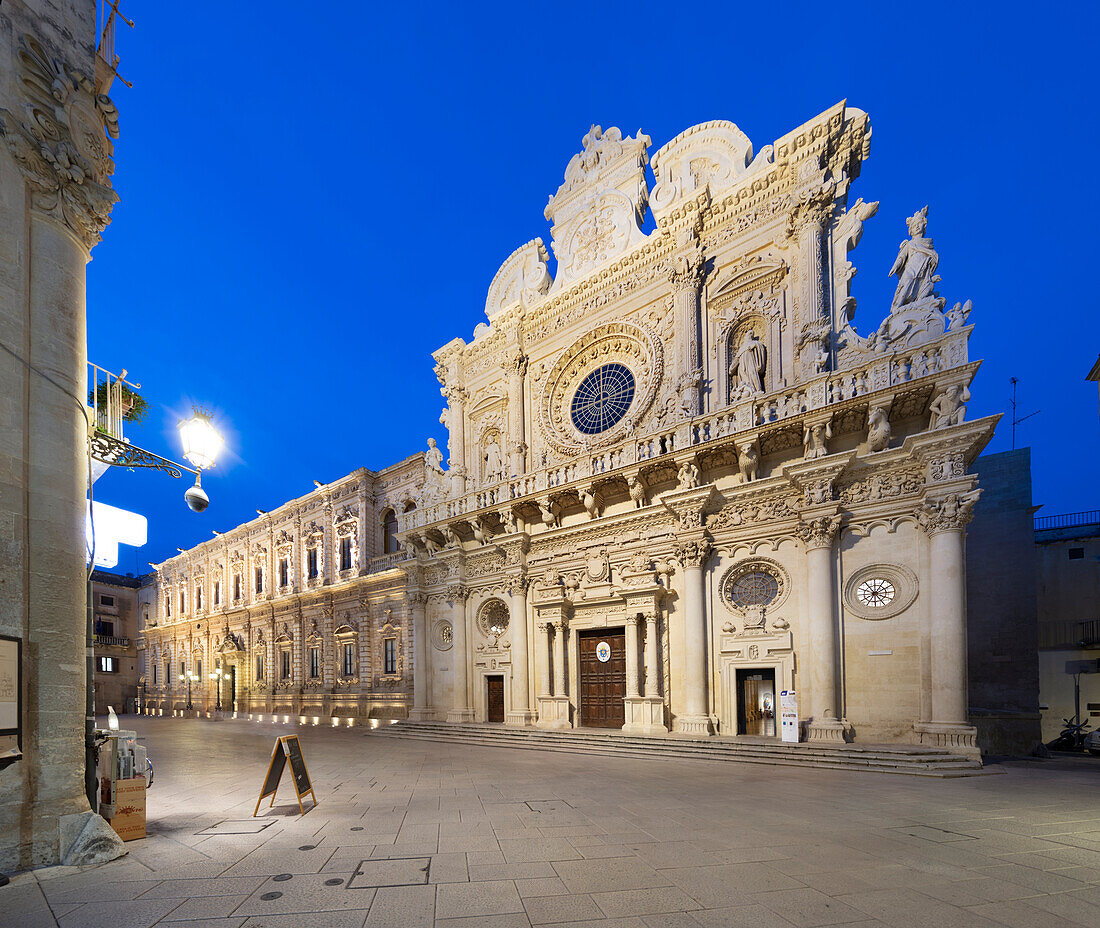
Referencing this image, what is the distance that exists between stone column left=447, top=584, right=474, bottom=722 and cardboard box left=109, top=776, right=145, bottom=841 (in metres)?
17.1

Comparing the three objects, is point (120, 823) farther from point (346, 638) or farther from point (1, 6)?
point (346, 638)

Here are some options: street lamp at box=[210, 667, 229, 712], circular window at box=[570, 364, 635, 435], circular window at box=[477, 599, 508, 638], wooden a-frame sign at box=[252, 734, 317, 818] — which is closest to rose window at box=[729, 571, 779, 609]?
circular window at box=[570, 364, 635, 435]

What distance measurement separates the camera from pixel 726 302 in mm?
19922

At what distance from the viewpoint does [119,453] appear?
8758 millimetres

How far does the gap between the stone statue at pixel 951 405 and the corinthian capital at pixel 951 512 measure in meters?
1.74

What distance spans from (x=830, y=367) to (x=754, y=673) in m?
9.20

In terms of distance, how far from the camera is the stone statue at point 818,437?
16.3 m

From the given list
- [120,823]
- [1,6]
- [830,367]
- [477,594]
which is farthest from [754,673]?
[1,6]

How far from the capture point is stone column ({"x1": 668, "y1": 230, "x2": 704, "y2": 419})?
1966cm

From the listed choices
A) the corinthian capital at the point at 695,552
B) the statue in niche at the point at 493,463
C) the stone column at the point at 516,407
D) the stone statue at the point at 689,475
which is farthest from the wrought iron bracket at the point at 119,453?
the statue in niche at the point at 493,463

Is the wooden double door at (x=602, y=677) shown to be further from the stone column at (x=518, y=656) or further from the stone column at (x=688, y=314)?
the stone column at (x=688, y=314)

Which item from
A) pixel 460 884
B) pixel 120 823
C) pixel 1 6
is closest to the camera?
pixel 460 884

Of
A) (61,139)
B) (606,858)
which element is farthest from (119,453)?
(606,858)

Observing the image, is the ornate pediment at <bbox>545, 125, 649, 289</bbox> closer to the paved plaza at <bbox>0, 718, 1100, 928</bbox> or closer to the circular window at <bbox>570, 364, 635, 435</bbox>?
the circular window at <bbox>570, 364, 635, 435</bbox>
